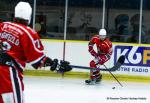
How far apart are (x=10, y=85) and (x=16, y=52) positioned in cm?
29

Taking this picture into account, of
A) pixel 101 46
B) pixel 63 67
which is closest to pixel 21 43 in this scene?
pixel 63 67

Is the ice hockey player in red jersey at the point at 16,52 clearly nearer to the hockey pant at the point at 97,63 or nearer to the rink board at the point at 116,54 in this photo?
the hockey pant at the point at 97,63

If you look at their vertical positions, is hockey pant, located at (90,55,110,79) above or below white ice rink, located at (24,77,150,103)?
above

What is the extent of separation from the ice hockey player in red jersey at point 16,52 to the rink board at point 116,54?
31.2 ft

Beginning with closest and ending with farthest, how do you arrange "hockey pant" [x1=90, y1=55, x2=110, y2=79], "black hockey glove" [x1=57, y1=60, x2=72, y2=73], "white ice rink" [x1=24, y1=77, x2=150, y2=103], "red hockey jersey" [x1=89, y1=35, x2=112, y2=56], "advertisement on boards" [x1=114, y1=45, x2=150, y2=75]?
"black hockey glove" [x1=57, y1=60, x2=72, y2=73]
"white ice rink" [x1=24, y1=77, x2=150, y2=103]
"red hockey jersey" [x1=89, y1=35, x2=112, y2=56]
"hockey pant" [x1=90, y1=55, x2=110, y2=79]
"advertisement on boards" [x1=114, y1=45, x2=150, y2=75]

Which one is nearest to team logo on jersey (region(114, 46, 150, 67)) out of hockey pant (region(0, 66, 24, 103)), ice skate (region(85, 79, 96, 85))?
ice skate (region(85, 79, 96, 85))

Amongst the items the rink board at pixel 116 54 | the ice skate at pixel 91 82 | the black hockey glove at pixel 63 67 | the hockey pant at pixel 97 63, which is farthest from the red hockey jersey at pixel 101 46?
the black hockey glove at pixel 63 67

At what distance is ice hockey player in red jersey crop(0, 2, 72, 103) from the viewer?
14.9 ft

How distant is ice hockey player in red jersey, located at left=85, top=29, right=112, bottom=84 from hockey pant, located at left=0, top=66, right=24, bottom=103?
27.6ft

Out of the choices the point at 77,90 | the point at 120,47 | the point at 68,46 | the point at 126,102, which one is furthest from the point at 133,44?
the point at 126,102

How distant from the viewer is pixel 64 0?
49.9 feet

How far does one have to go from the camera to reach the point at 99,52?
43.5ft

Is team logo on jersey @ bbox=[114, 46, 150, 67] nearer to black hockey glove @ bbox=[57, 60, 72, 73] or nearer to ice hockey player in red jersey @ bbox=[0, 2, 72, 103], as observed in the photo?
black hockey glove @ bbox=[57, 60, 72, 73]

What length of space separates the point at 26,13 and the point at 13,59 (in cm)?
40
